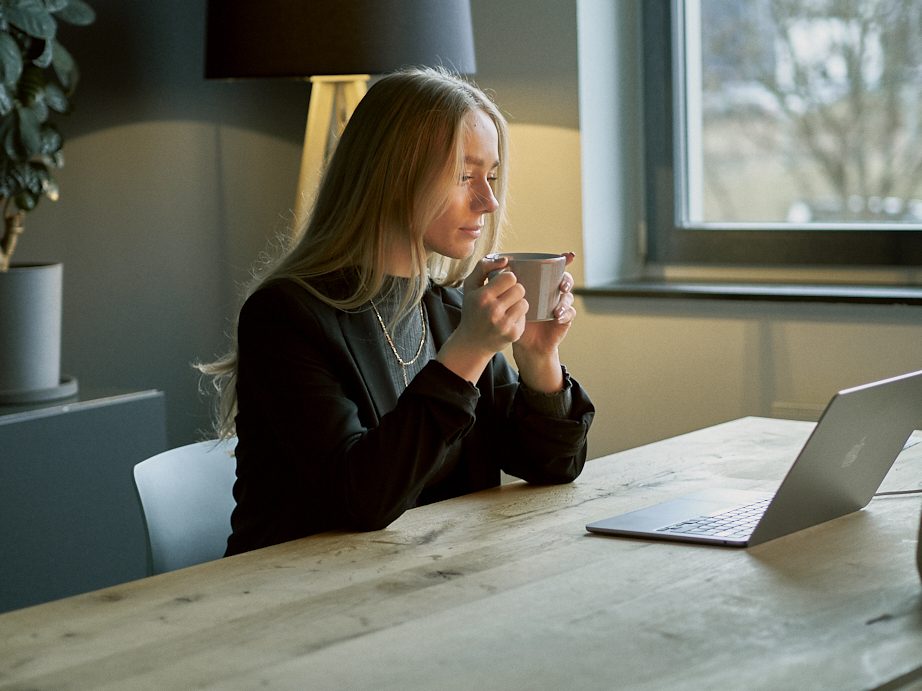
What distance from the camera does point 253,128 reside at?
3.33m

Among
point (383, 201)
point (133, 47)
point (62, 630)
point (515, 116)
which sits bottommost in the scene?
point (62, 630)

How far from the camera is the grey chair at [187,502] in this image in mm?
1647

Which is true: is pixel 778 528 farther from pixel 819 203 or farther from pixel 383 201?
pixel 819 203

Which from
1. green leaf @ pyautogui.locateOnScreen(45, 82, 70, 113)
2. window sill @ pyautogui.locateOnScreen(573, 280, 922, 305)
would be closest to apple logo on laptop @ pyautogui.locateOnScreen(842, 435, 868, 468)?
window sill @ pyautogui.locateOnScreen(573, 280, 922, 305)

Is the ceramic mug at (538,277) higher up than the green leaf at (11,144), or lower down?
lower down

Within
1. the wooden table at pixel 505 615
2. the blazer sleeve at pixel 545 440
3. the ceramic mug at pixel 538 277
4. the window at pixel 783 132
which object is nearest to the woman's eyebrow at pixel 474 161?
the ceramic mug at pixel 538 277

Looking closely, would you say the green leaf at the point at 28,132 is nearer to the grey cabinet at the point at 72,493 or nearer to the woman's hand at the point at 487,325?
the grey cabinet at the point at 72,493

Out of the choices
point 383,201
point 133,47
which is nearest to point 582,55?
point 133,47

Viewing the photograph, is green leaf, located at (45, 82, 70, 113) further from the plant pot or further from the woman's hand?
the woman's hand

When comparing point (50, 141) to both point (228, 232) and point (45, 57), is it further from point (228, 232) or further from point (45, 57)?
point (228, 232)

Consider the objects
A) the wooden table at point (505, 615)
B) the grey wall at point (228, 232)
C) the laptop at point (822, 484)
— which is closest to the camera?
the wooden table at point (505, 615)

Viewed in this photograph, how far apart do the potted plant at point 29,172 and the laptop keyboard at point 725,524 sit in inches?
60.7

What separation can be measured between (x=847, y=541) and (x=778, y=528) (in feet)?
0.23

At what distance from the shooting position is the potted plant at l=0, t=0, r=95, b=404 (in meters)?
2.44
